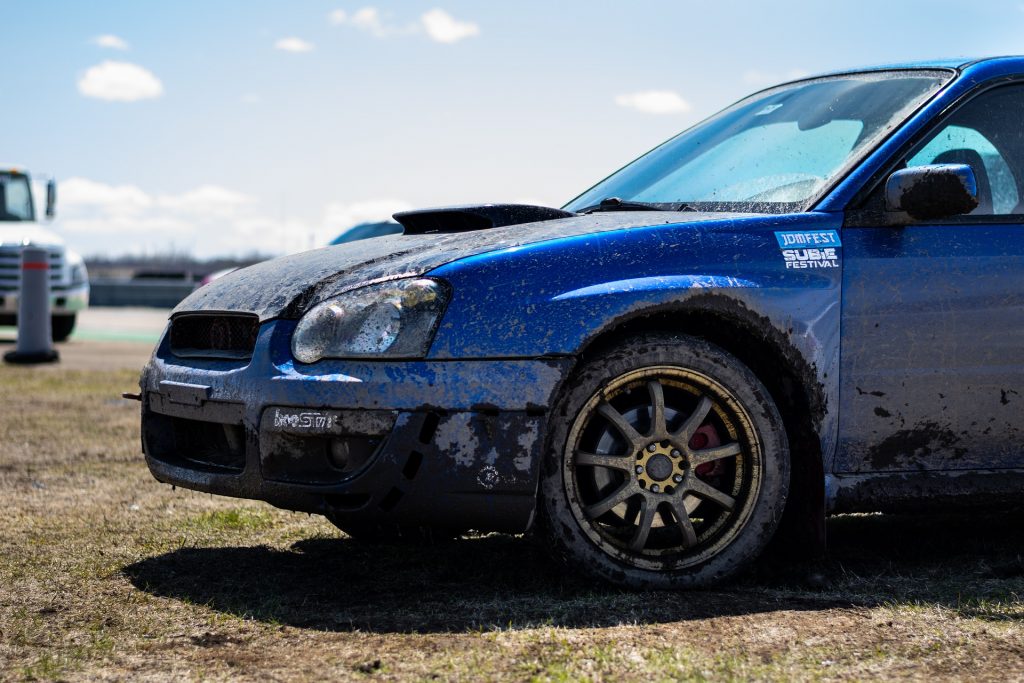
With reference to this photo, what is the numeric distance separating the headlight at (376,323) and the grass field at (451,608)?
0.73 m

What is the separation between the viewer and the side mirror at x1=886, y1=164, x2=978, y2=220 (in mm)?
3730

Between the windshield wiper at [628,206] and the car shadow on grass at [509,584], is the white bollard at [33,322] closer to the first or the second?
the car shadow on grass at [509,584]

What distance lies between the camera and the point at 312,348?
3.54 meters

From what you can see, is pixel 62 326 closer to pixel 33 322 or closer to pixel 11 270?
pixel 11 270

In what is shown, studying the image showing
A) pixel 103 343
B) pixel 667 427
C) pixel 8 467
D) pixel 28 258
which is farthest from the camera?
pixel 103 343

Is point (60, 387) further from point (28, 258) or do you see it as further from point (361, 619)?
point (361, 619)

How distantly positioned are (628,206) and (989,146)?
1226 millimetres

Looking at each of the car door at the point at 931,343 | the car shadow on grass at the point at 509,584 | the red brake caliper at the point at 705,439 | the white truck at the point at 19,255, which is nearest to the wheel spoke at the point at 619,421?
the red brake caliper at the point at 705,439

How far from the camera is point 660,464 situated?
3660 millimetres

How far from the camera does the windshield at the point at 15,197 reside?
17.3 metres

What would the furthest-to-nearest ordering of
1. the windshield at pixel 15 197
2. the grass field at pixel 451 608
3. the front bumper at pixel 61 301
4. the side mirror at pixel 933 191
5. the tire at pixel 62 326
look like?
the windshield at pixel 15 197
the tire at pixel 62 326
the front bumper at pixel 61 301
the side mirror at pixel 933 191
the grass field at pixel 451 608

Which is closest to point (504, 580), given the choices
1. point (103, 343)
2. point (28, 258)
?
point (28, 258)

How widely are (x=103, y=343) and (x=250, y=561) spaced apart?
1347 cm

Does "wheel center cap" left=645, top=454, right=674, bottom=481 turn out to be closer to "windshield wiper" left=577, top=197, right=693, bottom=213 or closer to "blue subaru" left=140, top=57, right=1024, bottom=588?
"blue subaru" left=140, top=57, right=1024, bottom=588
